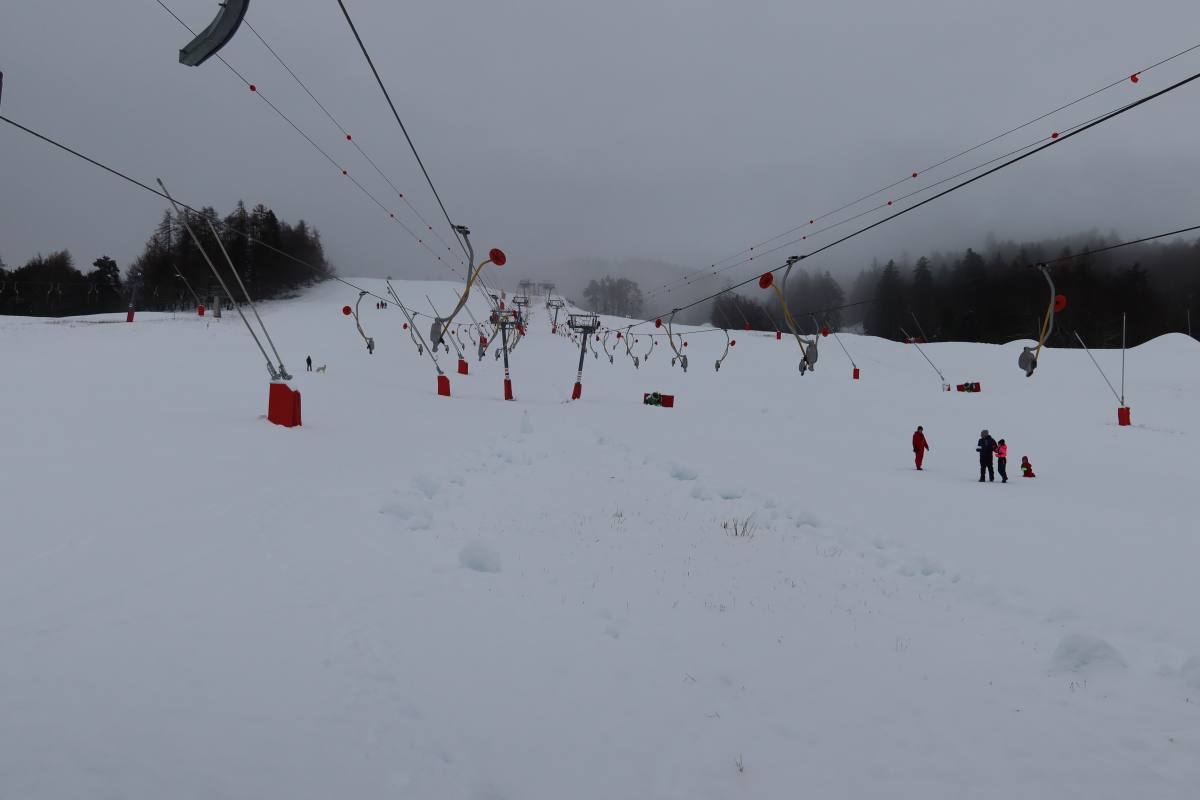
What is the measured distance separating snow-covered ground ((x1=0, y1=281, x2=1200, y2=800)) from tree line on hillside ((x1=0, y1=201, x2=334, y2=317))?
257 ft

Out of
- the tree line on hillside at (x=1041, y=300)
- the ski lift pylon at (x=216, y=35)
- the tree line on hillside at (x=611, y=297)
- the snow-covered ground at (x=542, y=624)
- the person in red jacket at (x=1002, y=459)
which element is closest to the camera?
the snow-covered ground at (x=542, y=624)

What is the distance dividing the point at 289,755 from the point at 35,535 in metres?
4.72

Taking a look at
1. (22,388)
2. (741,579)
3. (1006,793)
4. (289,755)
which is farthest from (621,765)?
(22,388)

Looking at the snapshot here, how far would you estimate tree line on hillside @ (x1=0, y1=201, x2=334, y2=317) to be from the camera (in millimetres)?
78037

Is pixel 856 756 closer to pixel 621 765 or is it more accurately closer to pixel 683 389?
pixel 621 765

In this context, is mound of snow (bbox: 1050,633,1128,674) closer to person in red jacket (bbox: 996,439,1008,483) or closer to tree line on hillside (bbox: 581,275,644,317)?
person in red jacket (bbox: 996,439,1008,483)

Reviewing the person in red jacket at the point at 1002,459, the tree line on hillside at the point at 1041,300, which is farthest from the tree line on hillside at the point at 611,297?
the person in red jacket at the point at 1002,459

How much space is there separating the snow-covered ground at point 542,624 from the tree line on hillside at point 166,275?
257 feet

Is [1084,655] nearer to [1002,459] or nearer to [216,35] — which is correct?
[216,35]

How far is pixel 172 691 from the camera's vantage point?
389cm

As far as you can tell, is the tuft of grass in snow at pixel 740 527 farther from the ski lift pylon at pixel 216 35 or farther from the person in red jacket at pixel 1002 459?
the person in red jacket at pixel 1002 459

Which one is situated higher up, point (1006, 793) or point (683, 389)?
point (683, 389)

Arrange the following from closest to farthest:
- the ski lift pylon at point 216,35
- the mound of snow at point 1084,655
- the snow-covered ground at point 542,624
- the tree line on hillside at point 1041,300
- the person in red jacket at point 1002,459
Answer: the snow-covered ground at point 542,624 → the ski lift pylon at point 216,35 → the mound of snow at point 1084,655 → the person in red jacket at point 1002,459 → the tree line on hillside at point 1041,300

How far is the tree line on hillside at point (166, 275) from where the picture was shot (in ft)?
256
